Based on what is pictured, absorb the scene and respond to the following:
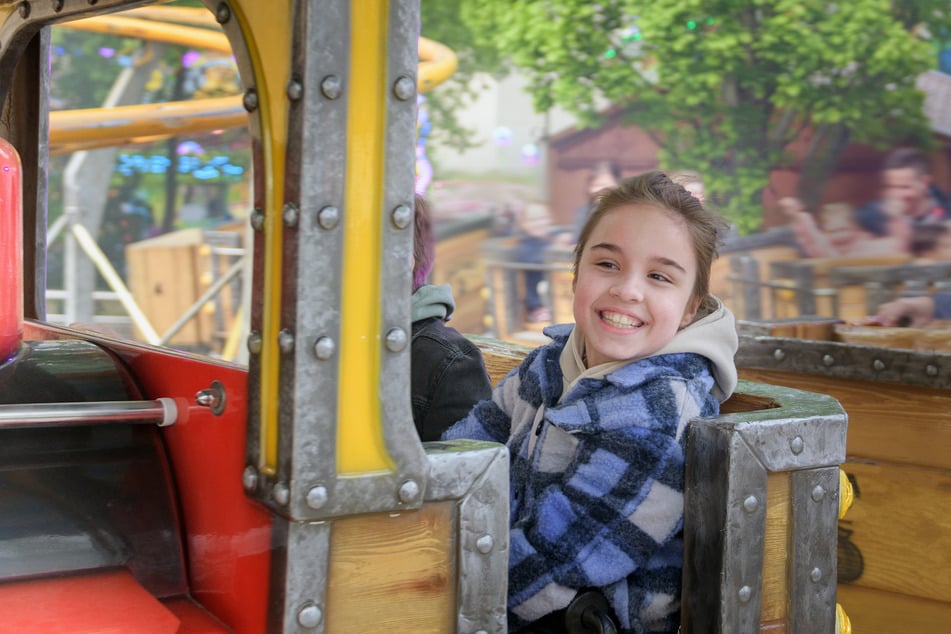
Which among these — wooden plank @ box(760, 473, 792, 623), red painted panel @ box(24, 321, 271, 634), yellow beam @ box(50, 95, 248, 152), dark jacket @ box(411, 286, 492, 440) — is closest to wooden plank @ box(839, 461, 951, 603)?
dark jacket @ box(411, 286, 492, 440)

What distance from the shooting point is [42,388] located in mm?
1368

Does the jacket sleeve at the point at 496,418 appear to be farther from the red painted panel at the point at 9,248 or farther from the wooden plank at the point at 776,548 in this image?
the red painted panel at the point at 9,248

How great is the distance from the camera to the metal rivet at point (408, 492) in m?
1.08

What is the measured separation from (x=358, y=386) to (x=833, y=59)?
22.0ft

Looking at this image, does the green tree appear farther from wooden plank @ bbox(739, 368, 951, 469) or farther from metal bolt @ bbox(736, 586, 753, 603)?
metal bolt @ bbox(736, 586, 753, 603)

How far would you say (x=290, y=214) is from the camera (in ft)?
3.30

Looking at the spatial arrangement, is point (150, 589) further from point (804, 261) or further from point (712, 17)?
point (712, 17)

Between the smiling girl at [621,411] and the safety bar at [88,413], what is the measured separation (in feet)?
1.57

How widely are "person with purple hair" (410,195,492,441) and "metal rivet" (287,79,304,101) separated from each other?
105 centimetres

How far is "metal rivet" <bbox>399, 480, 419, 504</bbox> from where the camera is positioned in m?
1.08

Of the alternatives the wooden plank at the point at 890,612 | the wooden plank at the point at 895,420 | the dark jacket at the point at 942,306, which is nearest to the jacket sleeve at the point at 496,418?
the wooden plank at the point at 895,420

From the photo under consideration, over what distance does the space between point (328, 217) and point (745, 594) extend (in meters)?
0.74

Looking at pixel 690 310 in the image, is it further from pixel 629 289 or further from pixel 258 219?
pixel 258 219

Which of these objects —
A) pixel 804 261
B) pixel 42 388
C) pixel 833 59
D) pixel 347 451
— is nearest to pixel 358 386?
pixel 347 451
